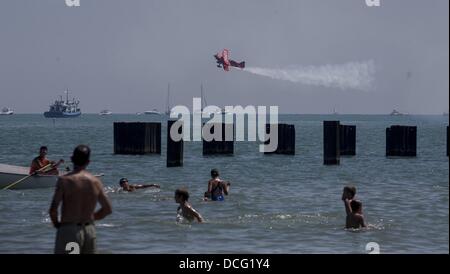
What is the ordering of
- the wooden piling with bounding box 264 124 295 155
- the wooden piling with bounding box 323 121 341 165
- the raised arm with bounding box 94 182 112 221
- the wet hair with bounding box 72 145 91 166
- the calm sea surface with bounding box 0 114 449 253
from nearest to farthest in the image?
the wet hair with bounding box 72 145 91 166
the raised arm with bounding box 94 182 112 221
the calm sea surface with bounding box 0 114 449 253
the wooden piling with bounding box 323 121 341 165
the wooden piling with bounding box 264 124 295 155

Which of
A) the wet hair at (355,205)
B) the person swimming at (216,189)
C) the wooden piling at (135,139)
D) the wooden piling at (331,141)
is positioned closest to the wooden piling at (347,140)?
the wooden piling at (331,141)

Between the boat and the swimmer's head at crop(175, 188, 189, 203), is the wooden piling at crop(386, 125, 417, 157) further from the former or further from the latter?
the swimmer's head at crop(175, 188, 189, 203)

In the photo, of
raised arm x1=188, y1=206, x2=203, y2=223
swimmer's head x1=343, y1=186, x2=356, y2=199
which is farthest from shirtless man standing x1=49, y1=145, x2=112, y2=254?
raised arm x1=188, y1=206, x2=203, y2=223

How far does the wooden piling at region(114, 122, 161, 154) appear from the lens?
56.6 metres

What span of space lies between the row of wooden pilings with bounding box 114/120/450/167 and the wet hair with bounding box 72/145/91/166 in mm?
37829

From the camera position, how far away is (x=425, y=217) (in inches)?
1020

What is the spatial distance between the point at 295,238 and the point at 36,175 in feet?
40.9

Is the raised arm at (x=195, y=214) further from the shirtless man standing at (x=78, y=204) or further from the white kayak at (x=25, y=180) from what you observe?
the shirtless man standing at (x=78, y=204)

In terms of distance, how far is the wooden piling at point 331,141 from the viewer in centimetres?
4819

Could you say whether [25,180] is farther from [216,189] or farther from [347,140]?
[347,140]

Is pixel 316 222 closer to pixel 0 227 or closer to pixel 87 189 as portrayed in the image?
pixel 0 227

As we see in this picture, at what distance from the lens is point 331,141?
4991 centimetres

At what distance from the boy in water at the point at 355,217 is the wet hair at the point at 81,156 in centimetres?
1082
